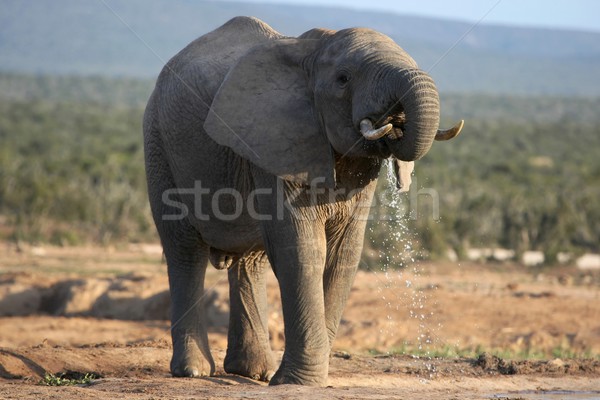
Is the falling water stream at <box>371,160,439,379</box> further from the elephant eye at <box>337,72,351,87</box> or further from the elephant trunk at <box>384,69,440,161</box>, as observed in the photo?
the elephant trunk at <box>384,69,440,161</box>

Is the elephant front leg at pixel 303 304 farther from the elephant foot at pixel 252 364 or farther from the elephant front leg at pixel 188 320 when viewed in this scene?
the elephant front leg at pixel 188 320

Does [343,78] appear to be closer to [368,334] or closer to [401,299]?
[368,334]

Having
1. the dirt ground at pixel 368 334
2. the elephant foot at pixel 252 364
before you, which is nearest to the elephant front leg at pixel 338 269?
the dirt ground at pixel 368 334

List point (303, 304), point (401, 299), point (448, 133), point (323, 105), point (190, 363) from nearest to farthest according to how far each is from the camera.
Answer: point (448, 133) < point (323, 105) < point (303, 304) < point (190, 363) < point (401, 299)

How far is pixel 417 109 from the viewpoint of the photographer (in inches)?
240

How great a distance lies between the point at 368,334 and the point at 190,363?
320cm

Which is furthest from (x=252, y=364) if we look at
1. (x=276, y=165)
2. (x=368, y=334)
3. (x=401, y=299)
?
(x=401, y=299)

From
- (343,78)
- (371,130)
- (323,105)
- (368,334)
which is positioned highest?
(343,78)

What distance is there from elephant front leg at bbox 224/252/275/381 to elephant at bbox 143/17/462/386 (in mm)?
11

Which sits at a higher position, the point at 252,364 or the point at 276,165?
the point at 276,165

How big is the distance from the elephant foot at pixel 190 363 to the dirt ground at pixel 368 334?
0.42ft

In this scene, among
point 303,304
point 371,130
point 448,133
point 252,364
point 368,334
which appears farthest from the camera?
Result: point 368,334

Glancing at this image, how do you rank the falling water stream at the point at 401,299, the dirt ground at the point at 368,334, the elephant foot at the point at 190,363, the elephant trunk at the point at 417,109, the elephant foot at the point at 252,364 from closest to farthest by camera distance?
the elephant trunk at the point at 417,109 → the dirt ground at the point at 368,334 → the elephant foot at the point at 190,363 → the elephant foot at the point at 252,364 → the falling water stream at the point at 401,299

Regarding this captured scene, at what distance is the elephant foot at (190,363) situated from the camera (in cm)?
822
